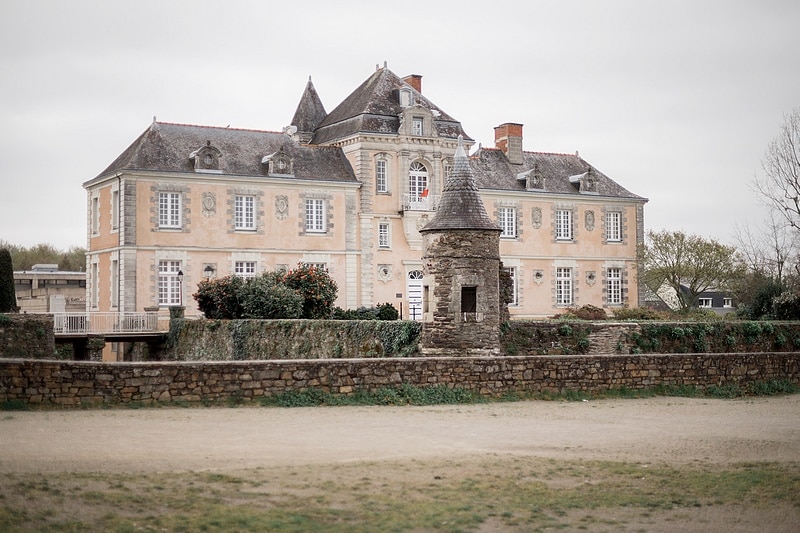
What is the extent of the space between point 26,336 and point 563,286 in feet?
90.4

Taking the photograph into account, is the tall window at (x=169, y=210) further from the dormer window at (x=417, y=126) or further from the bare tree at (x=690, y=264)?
the bare tree at (x=690, y=264)

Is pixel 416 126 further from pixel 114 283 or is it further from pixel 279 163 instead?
pixel 114 283

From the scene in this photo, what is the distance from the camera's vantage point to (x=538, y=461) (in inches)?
501

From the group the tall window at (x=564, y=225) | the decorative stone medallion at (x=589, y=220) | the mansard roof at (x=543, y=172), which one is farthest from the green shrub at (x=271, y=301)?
the decorative stone medallion at (x=589, y=220)

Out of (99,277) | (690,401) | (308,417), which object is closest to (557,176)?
(99,277)

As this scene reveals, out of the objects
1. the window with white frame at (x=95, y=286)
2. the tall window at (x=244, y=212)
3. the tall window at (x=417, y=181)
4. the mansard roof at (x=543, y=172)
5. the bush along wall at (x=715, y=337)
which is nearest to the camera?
the bush along wall at (x=715, y=337)

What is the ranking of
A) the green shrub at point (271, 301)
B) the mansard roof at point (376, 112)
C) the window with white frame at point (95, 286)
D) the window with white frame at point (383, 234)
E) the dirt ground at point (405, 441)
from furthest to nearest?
1. the window with white frame at point (383, 234)
2. the mansard roof at point (376, 112)
3. the window with white frame at point (95, 286)
4. the green shrub at point (271, 301)
5. the dirt ground at point (405, 441)

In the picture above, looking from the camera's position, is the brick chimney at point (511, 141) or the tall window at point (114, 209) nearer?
the tall window at point (114, 209)

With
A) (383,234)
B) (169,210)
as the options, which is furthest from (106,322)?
(383,234)

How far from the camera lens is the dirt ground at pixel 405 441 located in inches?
443

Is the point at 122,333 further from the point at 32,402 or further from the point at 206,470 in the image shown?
the point at 206,470

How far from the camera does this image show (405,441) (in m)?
13.9

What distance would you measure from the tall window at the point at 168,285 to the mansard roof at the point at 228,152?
3640 mm

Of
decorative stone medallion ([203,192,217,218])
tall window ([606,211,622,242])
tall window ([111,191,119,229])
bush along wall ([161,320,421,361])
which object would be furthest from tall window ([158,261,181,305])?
tall window ([606,211,622,242])
